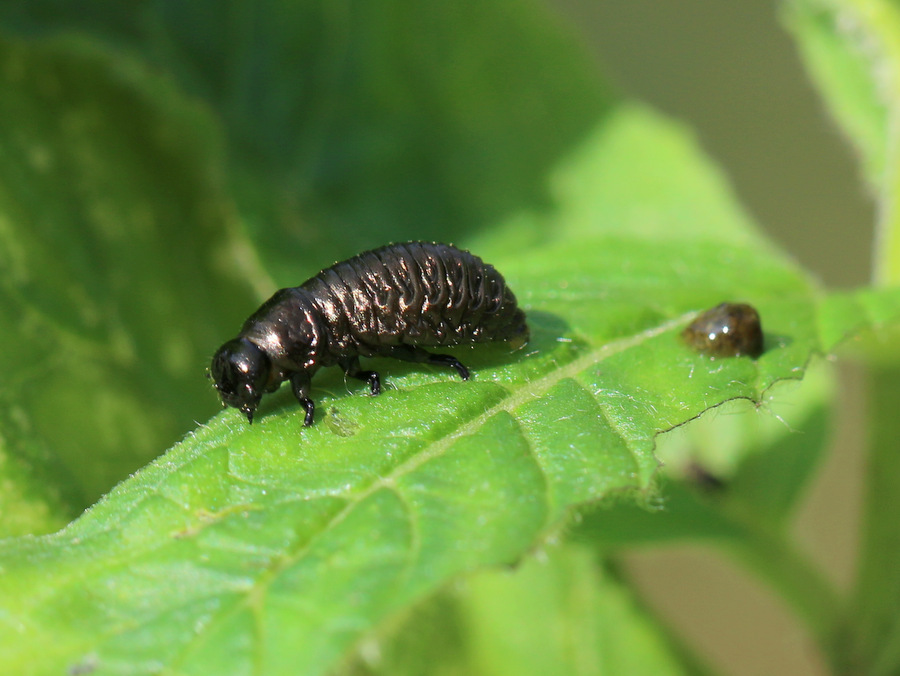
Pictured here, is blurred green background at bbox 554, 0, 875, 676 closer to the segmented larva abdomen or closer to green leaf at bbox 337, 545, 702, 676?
green leaf at bbox 337, 545, 702, 676

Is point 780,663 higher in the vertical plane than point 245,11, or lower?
lower

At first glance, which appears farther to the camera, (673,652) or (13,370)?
(673,652)

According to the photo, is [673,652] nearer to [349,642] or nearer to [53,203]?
[349,642]

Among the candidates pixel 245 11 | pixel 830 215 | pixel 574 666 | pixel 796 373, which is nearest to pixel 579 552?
pixel 574 666

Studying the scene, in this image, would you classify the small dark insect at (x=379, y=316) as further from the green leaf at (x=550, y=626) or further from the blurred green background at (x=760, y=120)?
the blurred green background at (x=760, y=120)

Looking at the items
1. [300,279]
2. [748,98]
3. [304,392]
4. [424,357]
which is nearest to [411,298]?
[424,357]

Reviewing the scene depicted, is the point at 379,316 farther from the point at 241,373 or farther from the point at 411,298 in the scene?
the point at 241,373
